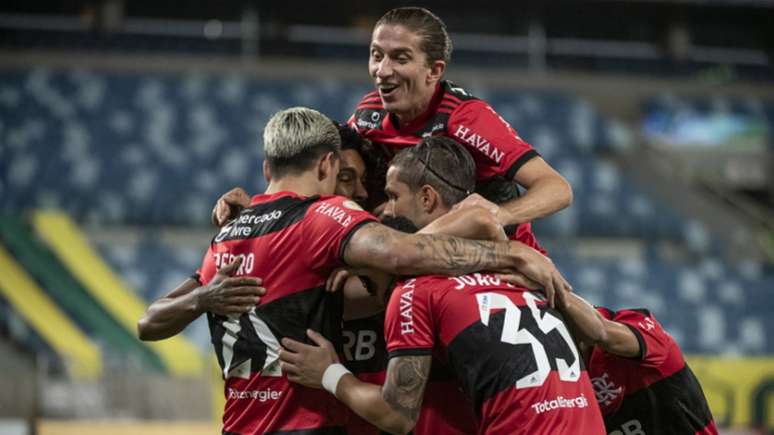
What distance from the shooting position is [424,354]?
11.7ft

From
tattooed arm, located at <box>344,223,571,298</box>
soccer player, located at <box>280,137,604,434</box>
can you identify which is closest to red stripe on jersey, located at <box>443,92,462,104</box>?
tattooed arm, located at <box>344,223,571,298</box>

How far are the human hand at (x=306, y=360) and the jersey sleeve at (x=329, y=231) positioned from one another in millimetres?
294

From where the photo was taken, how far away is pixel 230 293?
3889 mm

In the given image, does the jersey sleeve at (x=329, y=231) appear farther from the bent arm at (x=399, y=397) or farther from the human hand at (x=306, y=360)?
the bent arm at (x=399, y=397)

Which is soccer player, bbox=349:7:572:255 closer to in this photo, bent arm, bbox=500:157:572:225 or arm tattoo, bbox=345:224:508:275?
bent arm, bbox=500:157:572:225

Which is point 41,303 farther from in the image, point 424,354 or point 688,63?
point 688,63

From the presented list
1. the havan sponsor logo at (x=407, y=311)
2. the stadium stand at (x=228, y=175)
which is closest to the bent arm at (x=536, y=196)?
the havan sponsor logo at (x=407, y=311)

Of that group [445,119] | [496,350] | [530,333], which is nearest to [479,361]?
[496,350]

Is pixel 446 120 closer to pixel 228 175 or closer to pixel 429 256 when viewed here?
pixel 429 256

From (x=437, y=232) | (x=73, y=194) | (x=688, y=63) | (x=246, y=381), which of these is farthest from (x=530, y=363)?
(x=688, y=63)

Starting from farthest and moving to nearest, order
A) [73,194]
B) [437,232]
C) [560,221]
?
[560,221] < [73,194] < [437,232]

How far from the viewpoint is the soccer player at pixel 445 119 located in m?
4.30

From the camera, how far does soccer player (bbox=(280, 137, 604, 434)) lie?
3553 millimetres

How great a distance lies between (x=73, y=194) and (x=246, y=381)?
12225mm
